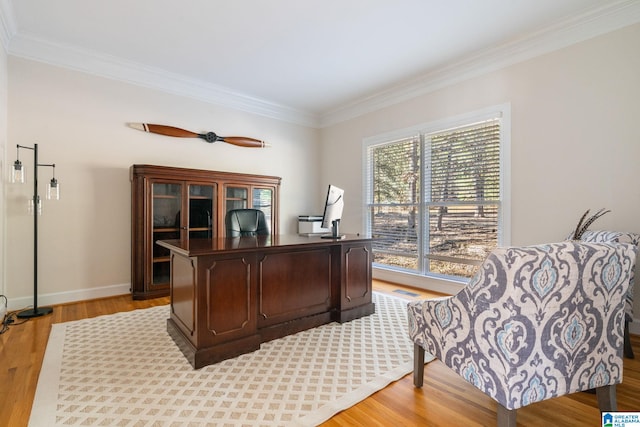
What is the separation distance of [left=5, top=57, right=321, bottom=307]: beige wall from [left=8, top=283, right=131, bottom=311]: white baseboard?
11 millimetres

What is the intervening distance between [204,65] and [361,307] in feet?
11.5

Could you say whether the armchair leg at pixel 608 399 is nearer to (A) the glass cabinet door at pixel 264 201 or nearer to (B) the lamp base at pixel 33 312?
(A) the glass cabinet door at pixel 264 201

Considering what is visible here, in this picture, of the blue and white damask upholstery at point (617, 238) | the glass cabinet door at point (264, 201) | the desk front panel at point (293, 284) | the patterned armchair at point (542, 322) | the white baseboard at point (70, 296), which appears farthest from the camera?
the glass cabinet door at point (264, 201)

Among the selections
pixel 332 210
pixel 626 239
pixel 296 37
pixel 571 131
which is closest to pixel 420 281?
pixel 332 210

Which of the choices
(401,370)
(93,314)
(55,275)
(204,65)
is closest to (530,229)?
(401,370)

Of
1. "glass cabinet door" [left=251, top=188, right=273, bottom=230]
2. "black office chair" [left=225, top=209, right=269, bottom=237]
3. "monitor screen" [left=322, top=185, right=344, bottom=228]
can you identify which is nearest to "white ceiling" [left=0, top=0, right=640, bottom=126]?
"glass cabinet door" [left=251, top=188, right=273, bottom=230]

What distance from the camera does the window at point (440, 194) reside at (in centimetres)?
354

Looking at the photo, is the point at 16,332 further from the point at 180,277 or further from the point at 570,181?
the point at 570,181

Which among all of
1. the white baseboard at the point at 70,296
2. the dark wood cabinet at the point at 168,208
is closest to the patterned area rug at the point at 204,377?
the white baseboard at the point at 70,296

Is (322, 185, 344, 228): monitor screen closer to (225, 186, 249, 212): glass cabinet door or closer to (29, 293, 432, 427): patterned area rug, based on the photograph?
(29, 293, 432, 427): patterned area rug

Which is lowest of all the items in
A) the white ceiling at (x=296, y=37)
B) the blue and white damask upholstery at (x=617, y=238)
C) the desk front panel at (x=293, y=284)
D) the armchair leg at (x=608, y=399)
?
the armchair leg at (x=608, y=399)

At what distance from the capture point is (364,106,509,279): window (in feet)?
11.6

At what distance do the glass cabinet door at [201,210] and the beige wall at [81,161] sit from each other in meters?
0.53

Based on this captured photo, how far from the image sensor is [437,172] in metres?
4.06
